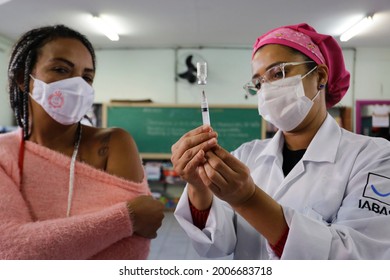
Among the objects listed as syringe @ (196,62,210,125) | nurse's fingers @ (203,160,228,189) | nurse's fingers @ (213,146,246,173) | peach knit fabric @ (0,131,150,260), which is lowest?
peach knit fabric @ (0,131,150,260)

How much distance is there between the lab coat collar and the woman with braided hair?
0.32m

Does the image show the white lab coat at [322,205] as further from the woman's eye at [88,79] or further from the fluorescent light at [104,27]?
the fluorescent light at [104,27]

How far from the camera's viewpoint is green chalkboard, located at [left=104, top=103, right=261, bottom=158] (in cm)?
274

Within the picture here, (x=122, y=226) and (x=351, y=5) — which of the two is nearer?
(x=122, y=226)

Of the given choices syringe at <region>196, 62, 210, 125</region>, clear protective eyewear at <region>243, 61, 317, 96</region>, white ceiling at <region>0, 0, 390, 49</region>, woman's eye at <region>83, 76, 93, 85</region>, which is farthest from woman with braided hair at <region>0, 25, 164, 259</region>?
clear protective eyewear at <region>243, 61, 317, 96</region>

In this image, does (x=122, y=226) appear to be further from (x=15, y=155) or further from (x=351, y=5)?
(x=351, y=5)

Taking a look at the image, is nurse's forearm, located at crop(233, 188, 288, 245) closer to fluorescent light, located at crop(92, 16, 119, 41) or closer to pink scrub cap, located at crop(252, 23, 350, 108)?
pink scrub cap, located at crop(252, 23, 350, 108)

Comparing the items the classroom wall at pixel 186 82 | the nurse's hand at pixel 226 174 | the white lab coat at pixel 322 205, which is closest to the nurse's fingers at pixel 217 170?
the nurse's hand at pixel 226 174

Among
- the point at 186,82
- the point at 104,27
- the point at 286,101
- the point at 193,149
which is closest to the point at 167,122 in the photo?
the point at 186,82

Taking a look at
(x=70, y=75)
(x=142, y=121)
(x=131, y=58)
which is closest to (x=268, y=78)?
(x=70, y=75)

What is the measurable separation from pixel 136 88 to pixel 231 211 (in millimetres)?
1513

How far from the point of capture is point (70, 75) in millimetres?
590

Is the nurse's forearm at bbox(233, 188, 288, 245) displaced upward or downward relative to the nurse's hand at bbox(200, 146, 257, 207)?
downward

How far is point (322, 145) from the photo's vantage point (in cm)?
60
